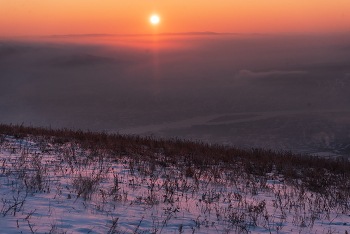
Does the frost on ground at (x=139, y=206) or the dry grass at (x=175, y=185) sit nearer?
the frost on ground at (x=139, y=206)

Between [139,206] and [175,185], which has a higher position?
[175,185]

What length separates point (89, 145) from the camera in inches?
364

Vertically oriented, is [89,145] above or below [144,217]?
above

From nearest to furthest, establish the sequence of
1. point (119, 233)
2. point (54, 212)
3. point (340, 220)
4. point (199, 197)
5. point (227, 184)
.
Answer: point (119, 233) < point (54, 212) < point (340, 220) < point (199, 197) < point (227, 184)

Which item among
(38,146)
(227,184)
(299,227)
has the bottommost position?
(299,227)

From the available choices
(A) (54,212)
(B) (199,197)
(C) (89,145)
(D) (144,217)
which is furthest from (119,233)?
(C) (89,145)

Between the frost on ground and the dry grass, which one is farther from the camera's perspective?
the dry grass

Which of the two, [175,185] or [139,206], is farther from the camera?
[175,185]

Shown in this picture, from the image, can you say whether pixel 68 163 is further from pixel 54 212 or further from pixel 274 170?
pixel 274 170

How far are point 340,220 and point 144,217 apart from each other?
325cm

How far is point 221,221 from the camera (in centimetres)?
433

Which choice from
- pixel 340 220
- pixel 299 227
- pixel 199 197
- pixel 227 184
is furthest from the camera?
pixel 227 184

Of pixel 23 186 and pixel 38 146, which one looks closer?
pixel 23 186

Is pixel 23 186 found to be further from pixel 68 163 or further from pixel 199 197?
pixel 199 197
